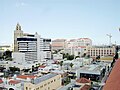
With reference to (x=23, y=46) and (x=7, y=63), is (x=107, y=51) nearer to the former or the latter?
(x=23, y=46)

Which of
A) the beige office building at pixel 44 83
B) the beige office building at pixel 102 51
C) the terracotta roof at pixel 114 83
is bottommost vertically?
the beige office building at pixel 44 83

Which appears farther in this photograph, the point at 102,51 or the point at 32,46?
the point at 102,51

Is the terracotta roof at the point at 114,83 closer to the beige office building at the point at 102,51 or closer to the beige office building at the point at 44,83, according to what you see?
the beige office building at the point at 44,83

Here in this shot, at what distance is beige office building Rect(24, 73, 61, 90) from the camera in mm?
9297

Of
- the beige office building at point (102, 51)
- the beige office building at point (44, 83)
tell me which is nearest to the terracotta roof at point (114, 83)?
the beige office building at point (44, 83)

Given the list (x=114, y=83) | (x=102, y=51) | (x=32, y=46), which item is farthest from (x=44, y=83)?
(x=102, y=51)

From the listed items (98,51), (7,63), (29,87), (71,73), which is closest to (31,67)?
(7,63)

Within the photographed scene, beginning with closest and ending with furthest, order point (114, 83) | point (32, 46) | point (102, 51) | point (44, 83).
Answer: point (114, 83) → point (44, 83) → point (32, 46) → point (102, 51)

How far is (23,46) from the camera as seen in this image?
24.5 meters

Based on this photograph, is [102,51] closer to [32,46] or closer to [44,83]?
[32,46]

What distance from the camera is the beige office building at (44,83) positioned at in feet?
30.5

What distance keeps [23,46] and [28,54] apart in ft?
3.96

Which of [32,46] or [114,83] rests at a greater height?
[32,46]

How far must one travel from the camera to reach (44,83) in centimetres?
1023
